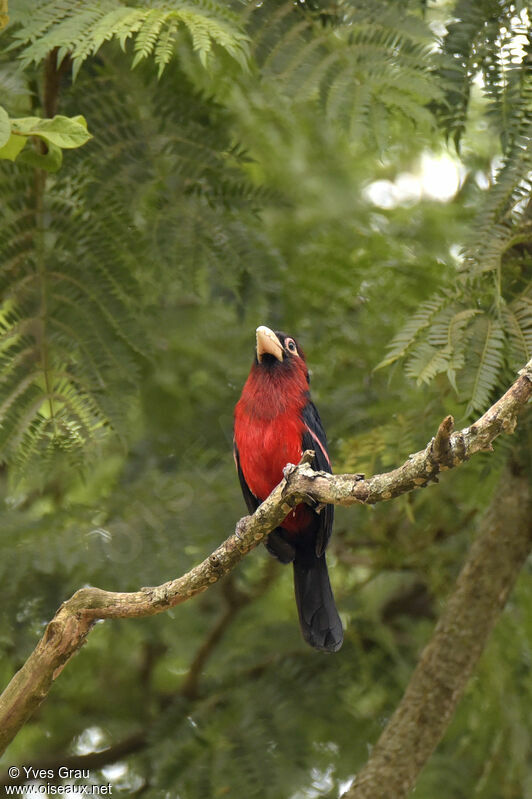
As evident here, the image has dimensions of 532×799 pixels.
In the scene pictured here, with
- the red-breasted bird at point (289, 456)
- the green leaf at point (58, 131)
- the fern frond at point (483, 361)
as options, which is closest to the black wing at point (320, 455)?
the red-breasted bird at point (289, 456)

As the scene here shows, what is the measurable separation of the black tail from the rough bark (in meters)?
0.94

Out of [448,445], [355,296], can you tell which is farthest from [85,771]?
[448,445]

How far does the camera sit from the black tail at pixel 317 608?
4102mm

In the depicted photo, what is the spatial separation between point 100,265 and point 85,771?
111 inches

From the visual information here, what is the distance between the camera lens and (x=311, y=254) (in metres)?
5.62

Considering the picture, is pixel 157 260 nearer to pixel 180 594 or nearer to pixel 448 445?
pixel 180 594

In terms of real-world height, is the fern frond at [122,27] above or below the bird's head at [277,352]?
above

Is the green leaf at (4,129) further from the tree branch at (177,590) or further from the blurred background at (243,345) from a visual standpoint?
the tree branch at (177,590)

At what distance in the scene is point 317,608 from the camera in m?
4.18

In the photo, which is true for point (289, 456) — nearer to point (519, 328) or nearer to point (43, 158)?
point (519, 328)

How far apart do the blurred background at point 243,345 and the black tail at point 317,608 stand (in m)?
0.51

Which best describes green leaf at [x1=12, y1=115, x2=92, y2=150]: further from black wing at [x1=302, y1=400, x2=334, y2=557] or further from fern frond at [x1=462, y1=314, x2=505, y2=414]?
black wing at [x1=302, y1=400, x2=334, y2=557]

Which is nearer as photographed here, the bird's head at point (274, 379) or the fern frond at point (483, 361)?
the fern frond at point (483, 361)

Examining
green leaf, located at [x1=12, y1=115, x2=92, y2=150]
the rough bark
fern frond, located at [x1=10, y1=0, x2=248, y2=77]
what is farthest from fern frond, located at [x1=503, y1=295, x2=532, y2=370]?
green leaf, located at [x1=12, y1=115, x2=92, y2=150]
